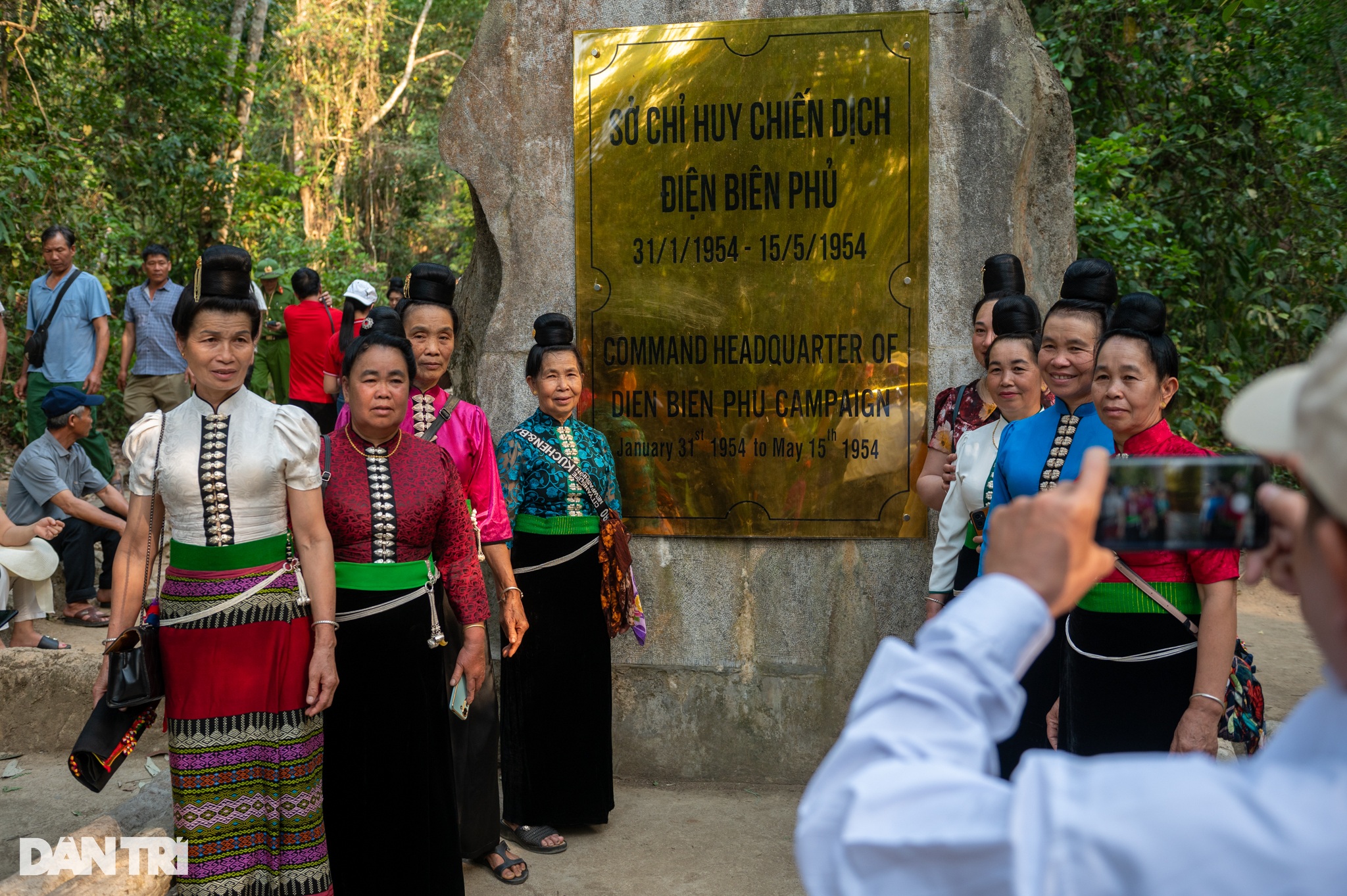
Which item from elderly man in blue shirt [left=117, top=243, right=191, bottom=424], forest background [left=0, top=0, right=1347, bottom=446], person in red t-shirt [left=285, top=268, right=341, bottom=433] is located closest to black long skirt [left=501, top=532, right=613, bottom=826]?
forest background [left=0, top=0, right=1347, bottom=446]

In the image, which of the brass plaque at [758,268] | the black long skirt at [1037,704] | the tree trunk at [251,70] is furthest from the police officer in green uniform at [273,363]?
the black long skirt at [1037,704]

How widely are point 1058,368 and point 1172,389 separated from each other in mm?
315

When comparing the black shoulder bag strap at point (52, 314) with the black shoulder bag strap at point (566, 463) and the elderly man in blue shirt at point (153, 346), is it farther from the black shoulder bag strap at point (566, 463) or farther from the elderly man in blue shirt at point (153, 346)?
the black shoulder bag strap at point (566, 463)

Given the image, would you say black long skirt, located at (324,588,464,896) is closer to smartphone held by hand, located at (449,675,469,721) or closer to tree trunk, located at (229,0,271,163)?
smartphone held by hand, located at (449,675,469,721)

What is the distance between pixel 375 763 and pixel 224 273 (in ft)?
4.57

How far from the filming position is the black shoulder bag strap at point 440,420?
354 centimetres

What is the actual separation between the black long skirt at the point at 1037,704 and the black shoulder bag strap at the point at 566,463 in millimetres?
1568

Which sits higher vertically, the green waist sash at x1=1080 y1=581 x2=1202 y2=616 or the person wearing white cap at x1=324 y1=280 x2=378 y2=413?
the person wearing white cap at x1=324 y1=280 x2=378 y2=413

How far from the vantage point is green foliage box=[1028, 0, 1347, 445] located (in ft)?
21.1

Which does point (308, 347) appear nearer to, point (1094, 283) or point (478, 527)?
point (478, 527)

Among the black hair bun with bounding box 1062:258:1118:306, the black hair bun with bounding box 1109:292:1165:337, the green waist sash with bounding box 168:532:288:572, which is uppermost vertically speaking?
the black hair bun with bounding box 1062:258:1118:306

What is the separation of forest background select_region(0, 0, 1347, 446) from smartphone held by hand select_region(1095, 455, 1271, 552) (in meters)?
4.90

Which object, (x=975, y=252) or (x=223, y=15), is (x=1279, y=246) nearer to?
(x=975, y=252)

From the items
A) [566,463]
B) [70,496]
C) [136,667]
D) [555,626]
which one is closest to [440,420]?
[566,463]
